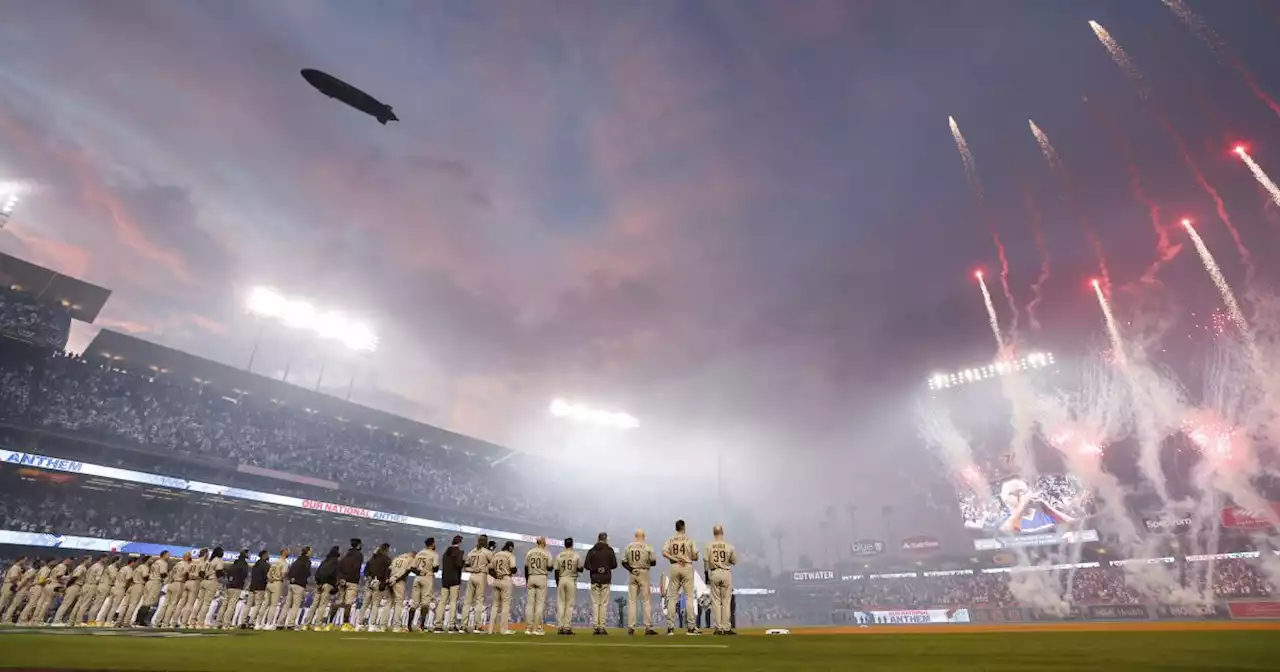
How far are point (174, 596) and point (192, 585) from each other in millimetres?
681

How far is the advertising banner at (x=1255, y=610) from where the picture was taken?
107 ft

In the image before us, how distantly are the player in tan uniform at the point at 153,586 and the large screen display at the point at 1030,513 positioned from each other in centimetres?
6888

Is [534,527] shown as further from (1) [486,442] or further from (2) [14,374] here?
(2) [14,374]

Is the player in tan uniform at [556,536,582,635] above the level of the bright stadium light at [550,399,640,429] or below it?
below

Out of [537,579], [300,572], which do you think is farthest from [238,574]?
[537,579]

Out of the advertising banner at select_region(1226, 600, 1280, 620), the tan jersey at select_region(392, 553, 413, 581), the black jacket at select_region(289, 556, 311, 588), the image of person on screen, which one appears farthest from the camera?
the image of person on screen

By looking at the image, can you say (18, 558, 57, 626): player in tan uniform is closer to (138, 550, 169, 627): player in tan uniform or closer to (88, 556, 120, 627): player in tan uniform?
(88, 556, 120, 627): player in tan uniform

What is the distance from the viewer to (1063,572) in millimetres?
57188

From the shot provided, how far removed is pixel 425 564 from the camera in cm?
1488

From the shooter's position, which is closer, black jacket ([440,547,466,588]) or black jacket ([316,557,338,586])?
black jacket ([440,547,466,588])

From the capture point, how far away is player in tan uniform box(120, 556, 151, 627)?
1747 cm

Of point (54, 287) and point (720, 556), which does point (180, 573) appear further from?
point (54, 287)

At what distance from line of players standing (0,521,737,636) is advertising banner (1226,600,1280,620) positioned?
39.2 metres

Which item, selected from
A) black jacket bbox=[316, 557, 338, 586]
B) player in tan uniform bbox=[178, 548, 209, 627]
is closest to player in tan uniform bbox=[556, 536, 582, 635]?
black jacket bbox=[316, 557, 338, 586]
